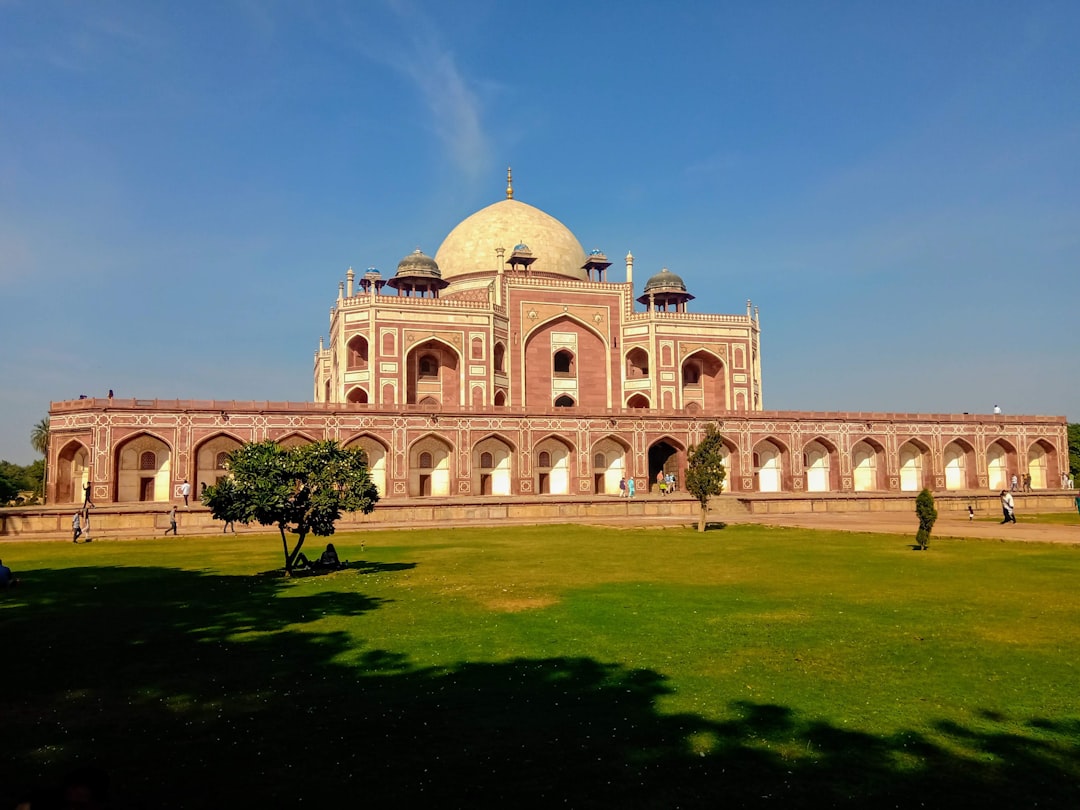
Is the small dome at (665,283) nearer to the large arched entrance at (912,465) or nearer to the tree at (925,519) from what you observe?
the large arched entrance at (912,465)

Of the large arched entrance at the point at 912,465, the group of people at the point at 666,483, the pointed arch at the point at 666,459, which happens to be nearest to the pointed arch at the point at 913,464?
the large arched entrance at the point at 912,465

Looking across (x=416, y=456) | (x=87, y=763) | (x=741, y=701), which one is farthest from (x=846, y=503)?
(x=87, y=763)

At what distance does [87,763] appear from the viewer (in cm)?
475

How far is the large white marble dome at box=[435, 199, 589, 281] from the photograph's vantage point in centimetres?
4747

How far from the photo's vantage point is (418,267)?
4353 centimetres

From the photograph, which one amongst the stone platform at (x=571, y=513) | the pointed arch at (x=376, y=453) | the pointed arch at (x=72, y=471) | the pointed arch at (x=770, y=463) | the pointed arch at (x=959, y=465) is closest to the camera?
the stone platform at (x=571, y=513)

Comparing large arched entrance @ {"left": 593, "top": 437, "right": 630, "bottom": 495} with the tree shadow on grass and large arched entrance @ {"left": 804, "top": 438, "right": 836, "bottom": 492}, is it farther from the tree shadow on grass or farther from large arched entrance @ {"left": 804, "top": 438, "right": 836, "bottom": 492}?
the tree shadow on grass

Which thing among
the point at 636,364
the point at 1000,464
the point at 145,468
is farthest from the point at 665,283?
the point at 145,468

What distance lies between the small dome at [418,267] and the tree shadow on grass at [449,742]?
37.2 m

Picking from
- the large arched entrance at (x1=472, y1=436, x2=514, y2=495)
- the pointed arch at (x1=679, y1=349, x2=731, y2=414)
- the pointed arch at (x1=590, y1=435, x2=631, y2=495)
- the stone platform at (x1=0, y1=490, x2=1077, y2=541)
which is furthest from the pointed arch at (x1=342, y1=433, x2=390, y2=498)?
the pointed arch at (x1=679, y1=349, x2=731, y2=414)

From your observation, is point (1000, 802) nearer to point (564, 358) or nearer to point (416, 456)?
point (416, 456)

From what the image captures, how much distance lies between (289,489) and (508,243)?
3630cm

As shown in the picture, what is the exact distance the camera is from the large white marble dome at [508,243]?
47.5m

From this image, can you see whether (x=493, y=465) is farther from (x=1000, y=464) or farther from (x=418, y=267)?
(x=1000, y=464)
